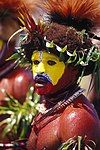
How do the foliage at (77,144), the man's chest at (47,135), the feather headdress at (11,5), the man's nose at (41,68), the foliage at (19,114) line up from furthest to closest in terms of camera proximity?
1. the feather headdress at (11,5)
2. the foliage at (19,114)
3. the man's nose at (41,68)
4. the man's chest at (47,135)
5. the foliage at (77,144)

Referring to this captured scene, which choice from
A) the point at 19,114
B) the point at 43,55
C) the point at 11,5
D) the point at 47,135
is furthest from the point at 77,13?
the point at 11,5

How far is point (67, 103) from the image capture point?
3199mm

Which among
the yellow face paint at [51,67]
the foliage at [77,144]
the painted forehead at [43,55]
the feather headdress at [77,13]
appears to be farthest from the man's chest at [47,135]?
the feather headdress at [77,13]

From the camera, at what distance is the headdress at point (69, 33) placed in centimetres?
320

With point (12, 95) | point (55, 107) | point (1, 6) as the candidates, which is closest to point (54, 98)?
point (55, 107)

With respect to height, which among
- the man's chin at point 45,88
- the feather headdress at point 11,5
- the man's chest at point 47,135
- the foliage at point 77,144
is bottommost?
the foliage at point 77,144

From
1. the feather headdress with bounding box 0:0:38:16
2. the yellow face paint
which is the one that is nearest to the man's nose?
the yellow face paint

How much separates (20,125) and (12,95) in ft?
1.11

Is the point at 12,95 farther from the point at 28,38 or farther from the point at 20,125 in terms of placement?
the point at 28,38

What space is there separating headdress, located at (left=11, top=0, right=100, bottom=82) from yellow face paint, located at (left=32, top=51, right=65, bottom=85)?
0.03 m

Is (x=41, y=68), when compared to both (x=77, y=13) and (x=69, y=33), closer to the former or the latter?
(x=69, y=33)

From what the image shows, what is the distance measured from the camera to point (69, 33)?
3.21 meters

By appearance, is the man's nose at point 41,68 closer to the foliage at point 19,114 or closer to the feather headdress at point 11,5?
the foliage at point 19,114

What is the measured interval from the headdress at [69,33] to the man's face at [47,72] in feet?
0.12
